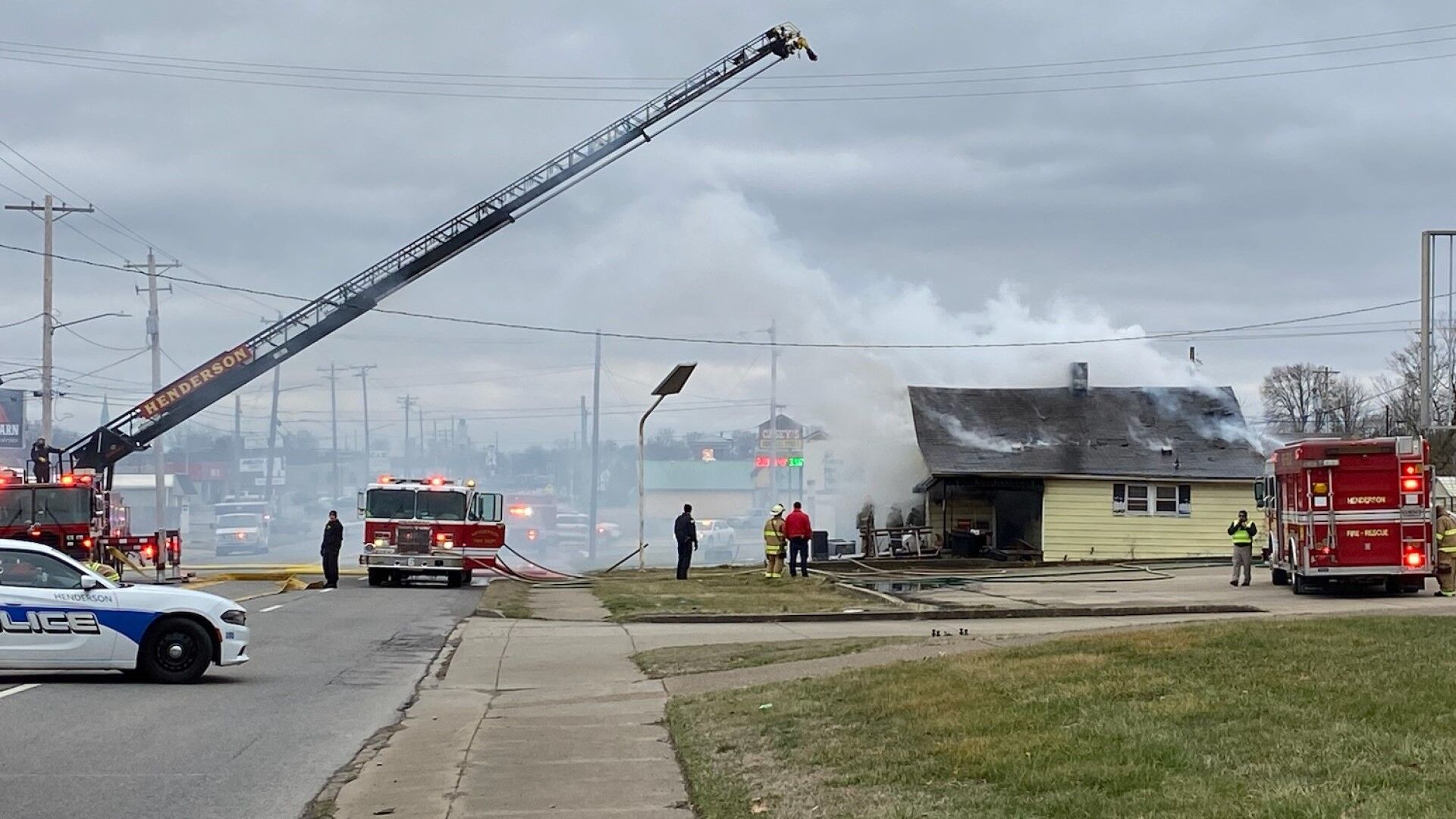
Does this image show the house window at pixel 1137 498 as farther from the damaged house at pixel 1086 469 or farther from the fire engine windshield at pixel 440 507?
the fire engine windshield at pixel 440 507

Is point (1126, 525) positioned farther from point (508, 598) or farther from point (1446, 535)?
point (508, 598)

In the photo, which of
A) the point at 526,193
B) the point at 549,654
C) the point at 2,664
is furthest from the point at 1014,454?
the point at 2,664

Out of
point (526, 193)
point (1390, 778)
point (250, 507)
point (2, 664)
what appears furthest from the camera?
point (250, 507)

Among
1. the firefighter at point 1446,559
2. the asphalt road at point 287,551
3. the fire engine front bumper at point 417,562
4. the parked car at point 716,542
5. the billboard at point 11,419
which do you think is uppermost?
the billboard at point 11,419

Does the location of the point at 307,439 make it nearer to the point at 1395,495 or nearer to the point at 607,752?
the point at 1395,495

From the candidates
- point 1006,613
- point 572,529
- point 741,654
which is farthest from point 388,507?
point 572,529

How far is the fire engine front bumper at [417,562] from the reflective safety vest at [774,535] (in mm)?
6980

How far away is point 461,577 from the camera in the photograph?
3681cm

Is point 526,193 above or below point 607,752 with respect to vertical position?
above

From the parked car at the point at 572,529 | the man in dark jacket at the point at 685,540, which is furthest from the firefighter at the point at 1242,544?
the parked car at the point at 572,529

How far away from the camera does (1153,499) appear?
42.7 metres

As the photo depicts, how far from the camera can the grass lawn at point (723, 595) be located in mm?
25578

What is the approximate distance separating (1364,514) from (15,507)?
26.2 meters

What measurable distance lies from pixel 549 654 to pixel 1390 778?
1310 cm
